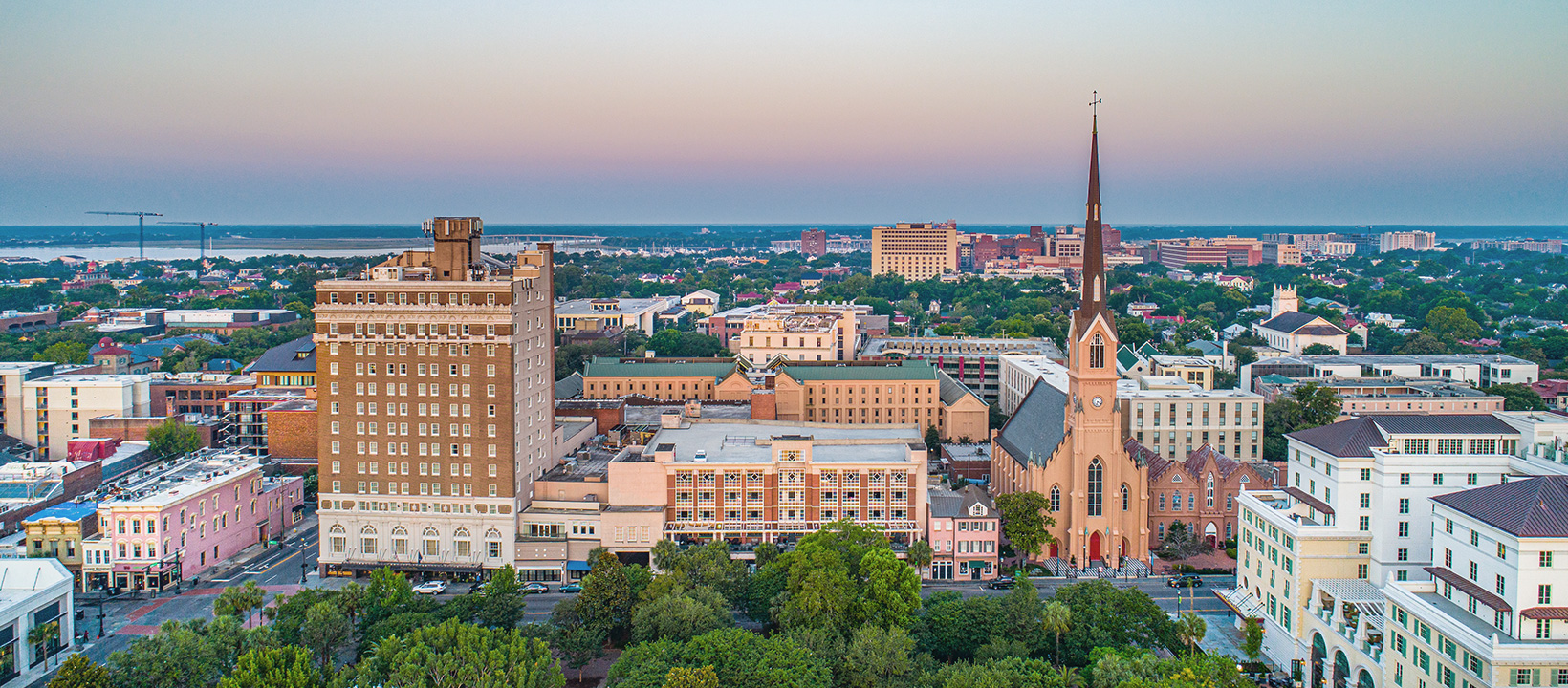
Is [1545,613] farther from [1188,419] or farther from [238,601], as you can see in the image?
[238,601]

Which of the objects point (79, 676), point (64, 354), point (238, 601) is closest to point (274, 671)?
point (79, 676)

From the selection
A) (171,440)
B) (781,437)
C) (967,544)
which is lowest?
(967,544)

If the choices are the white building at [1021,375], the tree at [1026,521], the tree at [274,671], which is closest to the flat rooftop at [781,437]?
the tree at [1026,521]

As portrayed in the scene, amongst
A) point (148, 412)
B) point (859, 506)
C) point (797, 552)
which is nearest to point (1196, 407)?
point (859, 506)

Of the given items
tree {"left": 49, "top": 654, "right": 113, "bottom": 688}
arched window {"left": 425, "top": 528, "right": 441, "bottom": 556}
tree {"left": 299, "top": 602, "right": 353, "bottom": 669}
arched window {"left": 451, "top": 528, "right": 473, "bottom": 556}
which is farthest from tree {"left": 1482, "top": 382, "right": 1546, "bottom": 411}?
tree {"left": 49, "top": 654, "right": 113, "bottom": 688}

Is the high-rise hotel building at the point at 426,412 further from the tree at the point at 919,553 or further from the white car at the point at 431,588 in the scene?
the tree at the point at 919,553

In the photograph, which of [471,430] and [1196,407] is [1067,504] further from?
[471,430]

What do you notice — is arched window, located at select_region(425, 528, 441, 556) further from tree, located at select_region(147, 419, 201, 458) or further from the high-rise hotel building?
tree, located at select_region(147, 419, 201, 458)
